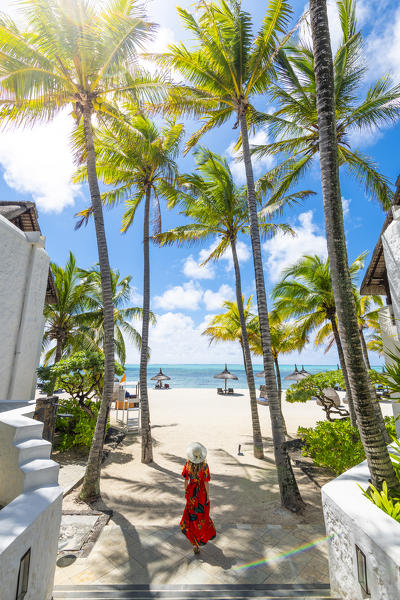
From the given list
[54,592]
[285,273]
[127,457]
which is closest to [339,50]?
[285,273]

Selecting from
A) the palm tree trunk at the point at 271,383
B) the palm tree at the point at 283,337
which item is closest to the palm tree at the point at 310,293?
the palm tree at the point at 283,337

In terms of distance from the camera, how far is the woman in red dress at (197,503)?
4566 millimetres

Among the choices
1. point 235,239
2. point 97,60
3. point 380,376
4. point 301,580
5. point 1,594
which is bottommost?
point 301,580

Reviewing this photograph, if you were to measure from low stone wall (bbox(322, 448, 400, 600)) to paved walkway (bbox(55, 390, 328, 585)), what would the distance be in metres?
0.88

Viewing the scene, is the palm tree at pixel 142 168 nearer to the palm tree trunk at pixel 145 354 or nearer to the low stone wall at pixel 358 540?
the palm tree trunk at pixel 145 354

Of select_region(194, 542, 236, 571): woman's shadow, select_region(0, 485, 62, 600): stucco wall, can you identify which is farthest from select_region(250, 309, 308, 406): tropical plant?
select_region(0, 485, 62, 600): stucco wall

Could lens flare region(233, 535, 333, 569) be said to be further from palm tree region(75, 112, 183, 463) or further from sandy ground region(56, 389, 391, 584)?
palm tree region(75, 112, 183, 463)

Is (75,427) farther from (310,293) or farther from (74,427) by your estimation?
(310,293)

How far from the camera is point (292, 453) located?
10.6m

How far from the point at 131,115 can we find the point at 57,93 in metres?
3.21

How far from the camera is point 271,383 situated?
23.0 feet

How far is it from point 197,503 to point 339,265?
13.6 ft

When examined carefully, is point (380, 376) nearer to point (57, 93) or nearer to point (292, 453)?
point (292, 453)

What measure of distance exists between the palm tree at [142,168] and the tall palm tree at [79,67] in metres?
1.29
